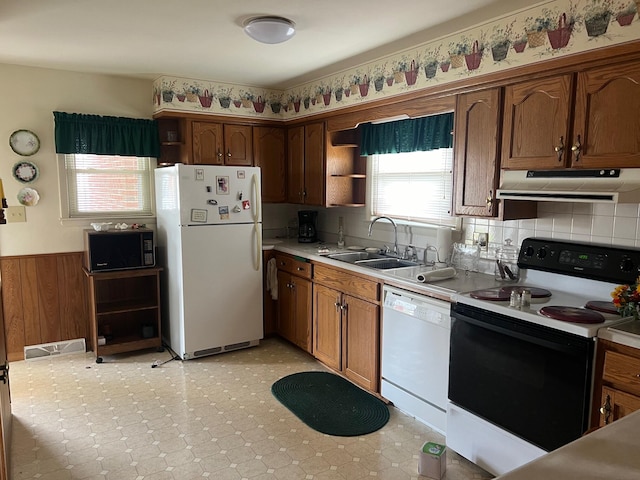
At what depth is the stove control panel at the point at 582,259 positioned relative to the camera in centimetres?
229

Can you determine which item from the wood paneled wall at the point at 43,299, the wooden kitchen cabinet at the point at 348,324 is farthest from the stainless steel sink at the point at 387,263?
the wood paneled wall at the point at 43,299

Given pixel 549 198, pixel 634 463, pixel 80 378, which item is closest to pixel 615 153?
pixel 549 198

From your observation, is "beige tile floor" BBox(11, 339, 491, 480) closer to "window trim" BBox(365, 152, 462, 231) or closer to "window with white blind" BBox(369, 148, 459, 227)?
"window trim" BBox(365, 152, 462, 231)

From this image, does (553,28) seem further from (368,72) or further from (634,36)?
(368,72)

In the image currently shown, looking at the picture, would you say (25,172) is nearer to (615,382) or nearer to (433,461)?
(433,461)

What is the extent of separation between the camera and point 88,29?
2.85 metres

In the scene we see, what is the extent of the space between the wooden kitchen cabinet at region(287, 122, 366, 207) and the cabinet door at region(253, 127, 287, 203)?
0.24 m

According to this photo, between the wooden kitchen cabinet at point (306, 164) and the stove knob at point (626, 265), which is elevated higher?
the wooden kitchen cabinet at point (306, 164)

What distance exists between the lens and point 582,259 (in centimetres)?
248

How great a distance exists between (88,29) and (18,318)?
2.51 m

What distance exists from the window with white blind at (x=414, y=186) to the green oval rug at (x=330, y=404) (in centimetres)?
138

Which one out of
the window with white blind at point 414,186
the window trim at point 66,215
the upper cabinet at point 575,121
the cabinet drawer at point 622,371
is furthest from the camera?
the window trim at point 66,215

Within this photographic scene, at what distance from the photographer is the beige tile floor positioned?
2.46m

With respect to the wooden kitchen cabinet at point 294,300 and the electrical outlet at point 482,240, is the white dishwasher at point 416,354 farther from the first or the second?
the wooden kitchen cabinet at point 294,300
